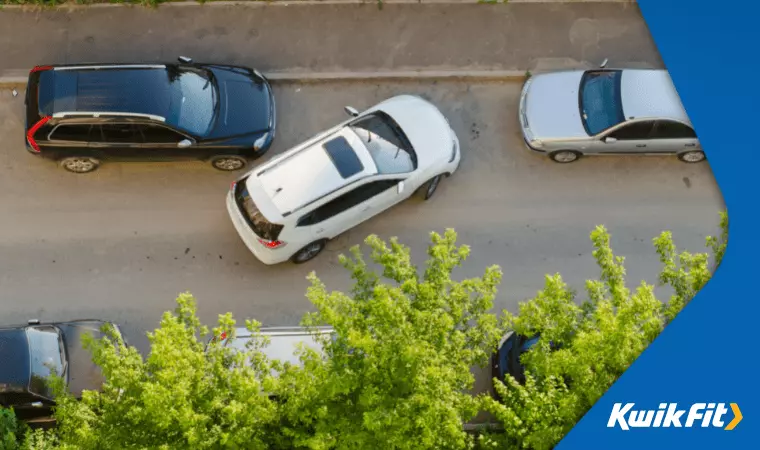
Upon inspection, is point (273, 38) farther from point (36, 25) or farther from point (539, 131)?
point (539, 131)

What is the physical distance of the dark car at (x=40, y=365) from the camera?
40.6 ft

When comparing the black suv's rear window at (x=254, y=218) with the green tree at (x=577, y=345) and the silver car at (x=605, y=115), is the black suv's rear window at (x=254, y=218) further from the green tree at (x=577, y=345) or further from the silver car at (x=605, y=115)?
the silver car at (x=605, y=115)

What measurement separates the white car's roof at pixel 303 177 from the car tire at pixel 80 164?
3.54 m

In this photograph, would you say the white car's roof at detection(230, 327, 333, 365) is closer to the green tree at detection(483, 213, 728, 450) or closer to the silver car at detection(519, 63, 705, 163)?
the green tree at detection(483, 213, 728, 450)

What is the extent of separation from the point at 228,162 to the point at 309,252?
Result: 252 centimetres

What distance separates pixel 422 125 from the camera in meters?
14.4

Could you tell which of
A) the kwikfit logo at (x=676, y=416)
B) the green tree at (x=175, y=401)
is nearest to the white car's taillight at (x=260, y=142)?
the green tree at (x=175, y=401)

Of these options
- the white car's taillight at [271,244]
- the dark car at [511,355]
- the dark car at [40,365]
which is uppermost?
the white car's taillight at [271,244]

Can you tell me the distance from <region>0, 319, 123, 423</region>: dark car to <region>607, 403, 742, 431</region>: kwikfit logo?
852cm

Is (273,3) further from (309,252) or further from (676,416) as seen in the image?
(676,416)

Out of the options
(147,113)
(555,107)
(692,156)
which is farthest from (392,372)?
(692,156)

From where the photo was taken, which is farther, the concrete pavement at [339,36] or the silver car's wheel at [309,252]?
the concrete pavement at [339,36]

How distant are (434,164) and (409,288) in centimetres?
449

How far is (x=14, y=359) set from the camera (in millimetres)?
12461
